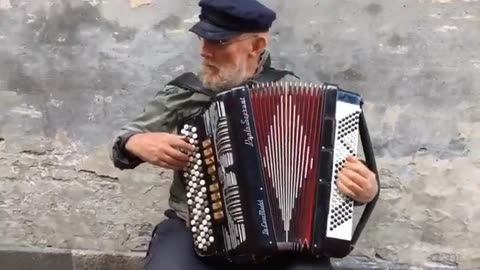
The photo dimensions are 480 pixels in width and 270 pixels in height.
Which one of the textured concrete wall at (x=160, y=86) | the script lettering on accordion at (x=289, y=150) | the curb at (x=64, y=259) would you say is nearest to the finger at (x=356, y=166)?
the script lettering on accordion at (x=289, y=150)

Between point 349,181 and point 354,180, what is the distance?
0.05 feet

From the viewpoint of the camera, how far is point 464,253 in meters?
3.53

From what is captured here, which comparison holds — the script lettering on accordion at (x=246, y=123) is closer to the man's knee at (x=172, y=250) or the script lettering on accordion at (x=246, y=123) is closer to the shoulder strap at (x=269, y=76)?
the shoulder strap at (x=269, y=76)

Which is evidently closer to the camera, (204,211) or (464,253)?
(204,211)

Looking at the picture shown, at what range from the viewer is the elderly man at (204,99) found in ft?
9.06

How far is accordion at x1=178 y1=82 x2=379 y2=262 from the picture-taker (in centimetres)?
263

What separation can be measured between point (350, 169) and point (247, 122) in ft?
1.09

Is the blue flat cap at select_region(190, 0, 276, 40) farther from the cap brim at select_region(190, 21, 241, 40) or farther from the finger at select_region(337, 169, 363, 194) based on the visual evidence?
the finger at select_region(337, 169, 363, 194)

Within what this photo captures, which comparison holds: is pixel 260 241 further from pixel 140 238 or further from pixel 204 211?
pixel 140 238

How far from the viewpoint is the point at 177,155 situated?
2.67 metres

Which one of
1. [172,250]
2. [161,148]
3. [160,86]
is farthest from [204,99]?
[160,86]

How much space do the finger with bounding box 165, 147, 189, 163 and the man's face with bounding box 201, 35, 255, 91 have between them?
0.29m

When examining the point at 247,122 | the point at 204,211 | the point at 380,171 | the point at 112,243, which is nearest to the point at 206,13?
the point at 247,122

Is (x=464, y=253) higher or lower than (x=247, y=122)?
lower
